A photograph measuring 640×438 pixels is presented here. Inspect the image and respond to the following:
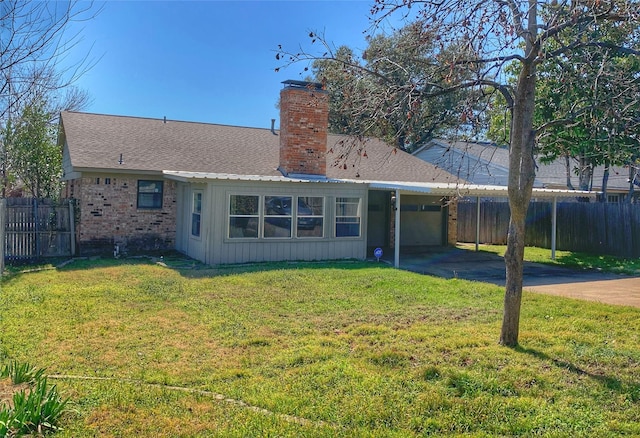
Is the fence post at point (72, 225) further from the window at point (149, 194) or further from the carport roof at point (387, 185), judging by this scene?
the carport roof at point (387, 185)

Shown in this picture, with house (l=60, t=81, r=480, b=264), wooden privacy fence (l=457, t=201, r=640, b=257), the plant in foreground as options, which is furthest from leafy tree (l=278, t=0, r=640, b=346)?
wooden privacy fence (l=457, t=201, r=640, b=257)

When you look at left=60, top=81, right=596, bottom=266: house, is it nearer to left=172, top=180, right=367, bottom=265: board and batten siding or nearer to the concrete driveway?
left=172, top=180, right=367, bottom=265: board and batten siding

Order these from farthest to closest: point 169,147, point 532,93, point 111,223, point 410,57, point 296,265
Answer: point 169,147
point 111,223
point 296,265
point 410,57
point 532,93

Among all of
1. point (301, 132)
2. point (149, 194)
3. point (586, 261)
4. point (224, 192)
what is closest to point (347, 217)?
point (301, 132)

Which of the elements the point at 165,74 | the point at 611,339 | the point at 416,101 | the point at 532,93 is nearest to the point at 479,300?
the point at 611,339

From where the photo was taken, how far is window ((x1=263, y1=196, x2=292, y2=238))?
1340cm

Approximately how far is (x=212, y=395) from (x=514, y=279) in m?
3.59

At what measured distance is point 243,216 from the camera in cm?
1311

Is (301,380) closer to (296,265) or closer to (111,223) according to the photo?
(296,265)

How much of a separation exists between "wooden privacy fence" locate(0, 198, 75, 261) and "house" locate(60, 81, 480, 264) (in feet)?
1.30

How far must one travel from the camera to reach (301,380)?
491 cm

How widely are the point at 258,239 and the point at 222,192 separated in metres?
1.57

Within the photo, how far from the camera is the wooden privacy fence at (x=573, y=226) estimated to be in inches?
642

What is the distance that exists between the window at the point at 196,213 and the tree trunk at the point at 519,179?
914cm
